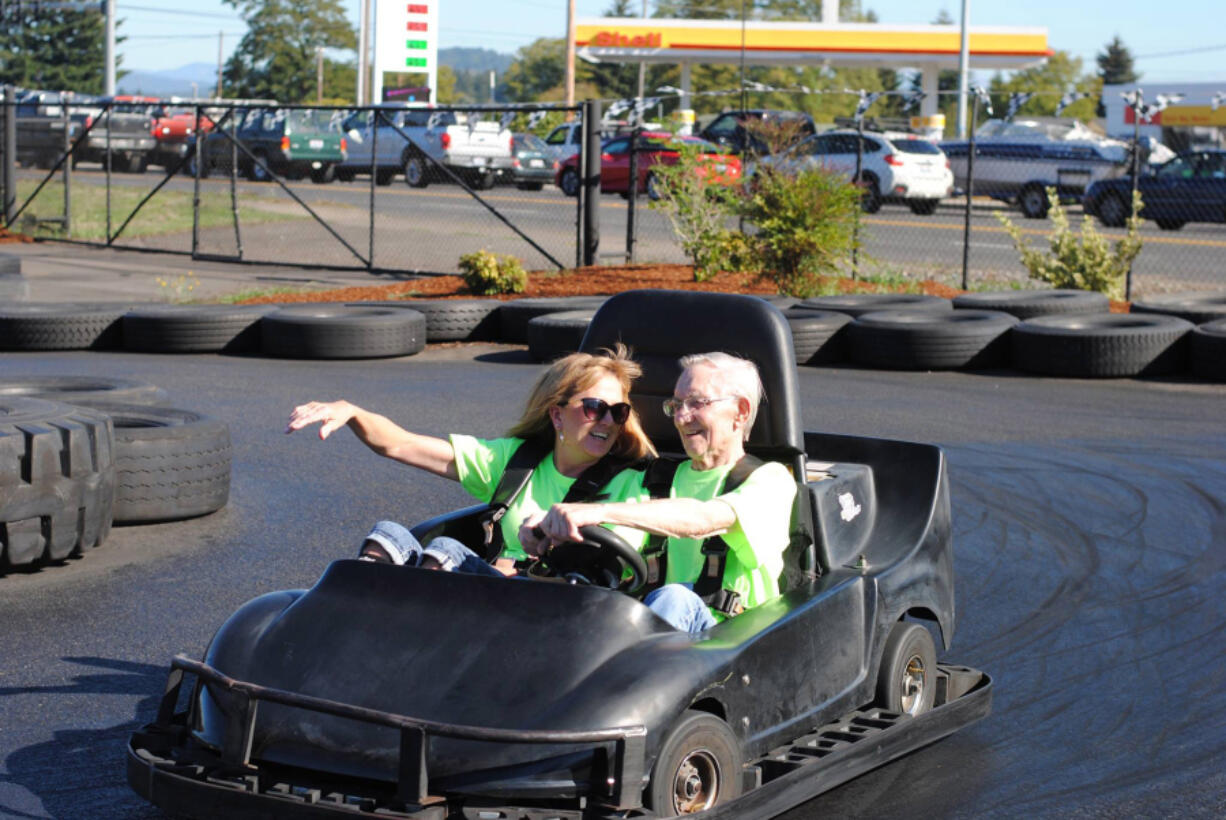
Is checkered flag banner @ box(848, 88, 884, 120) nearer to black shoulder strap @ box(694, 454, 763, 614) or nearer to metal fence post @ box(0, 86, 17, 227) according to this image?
metal fence post @ box(0, 86, 17, 227)

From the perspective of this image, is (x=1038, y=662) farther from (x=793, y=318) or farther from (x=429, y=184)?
(x=429, y=184)

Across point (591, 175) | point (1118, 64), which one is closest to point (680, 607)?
point (591, 175)

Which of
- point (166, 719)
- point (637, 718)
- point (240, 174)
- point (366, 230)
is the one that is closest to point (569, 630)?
point (637, 718)

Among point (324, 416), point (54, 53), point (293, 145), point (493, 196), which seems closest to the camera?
point (324, 416)

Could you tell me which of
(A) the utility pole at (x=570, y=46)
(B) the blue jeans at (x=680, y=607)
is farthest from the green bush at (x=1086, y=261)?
(A) the utility pole at (x=570, y=46)

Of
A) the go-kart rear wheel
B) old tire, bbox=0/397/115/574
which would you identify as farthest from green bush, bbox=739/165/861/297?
the go-kart rear wheel

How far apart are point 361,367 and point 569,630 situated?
8837 mm

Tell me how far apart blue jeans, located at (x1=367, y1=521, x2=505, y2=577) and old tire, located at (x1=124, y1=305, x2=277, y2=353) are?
8.95m

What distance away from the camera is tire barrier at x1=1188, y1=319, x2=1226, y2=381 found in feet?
37.0

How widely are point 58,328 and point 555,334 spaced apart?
4019 millimetres

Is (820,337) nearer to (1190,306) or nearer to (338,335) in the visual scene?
(1190,306)

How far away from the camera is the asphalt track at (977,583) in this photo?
4.23 m

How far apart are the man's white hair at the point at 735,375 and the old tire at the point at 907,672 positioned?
723mm

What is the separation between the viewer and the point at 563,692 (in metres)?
3.49
